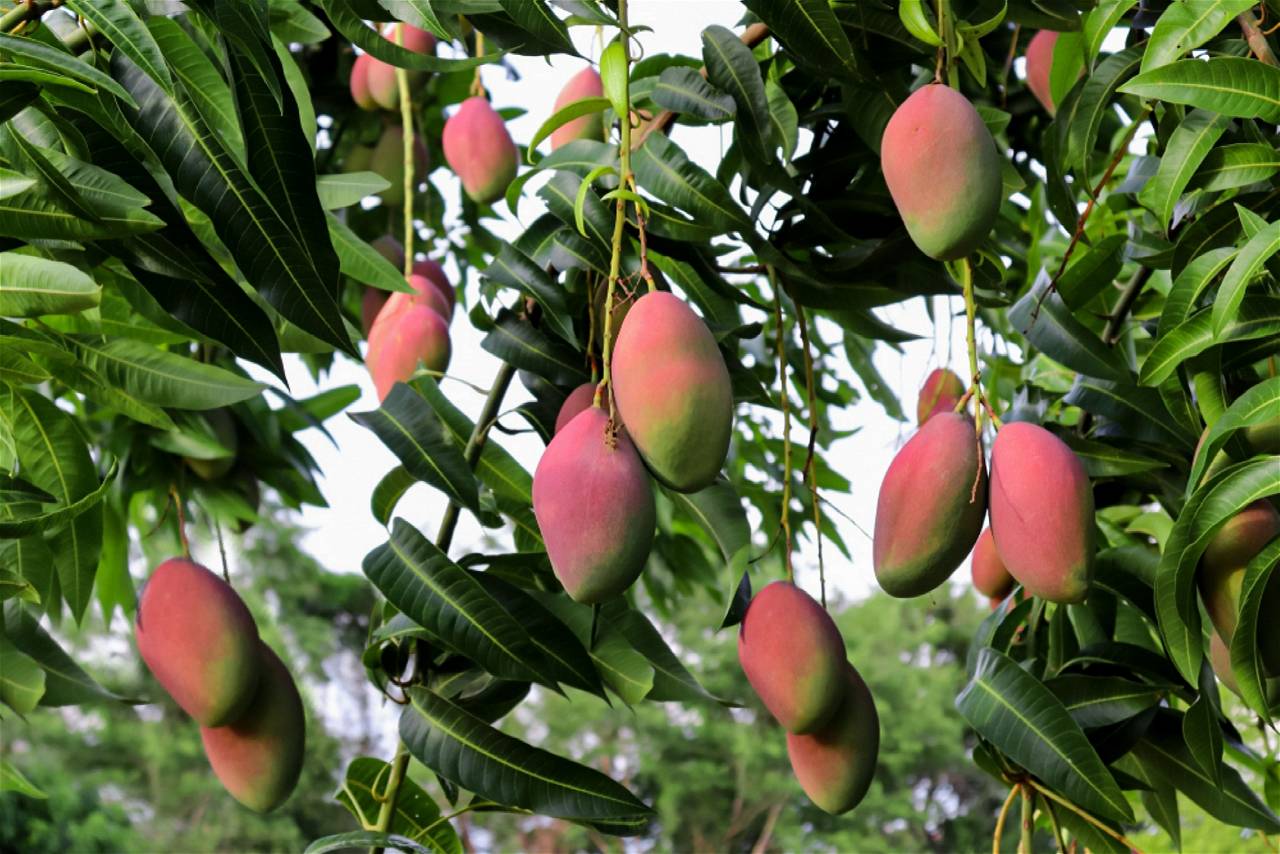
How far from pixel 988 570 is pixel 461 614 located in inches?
17.3

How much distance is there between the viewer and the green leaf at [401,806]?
27.8 inches

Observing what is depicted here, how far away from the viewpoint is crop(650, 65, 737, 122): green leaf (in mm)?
636

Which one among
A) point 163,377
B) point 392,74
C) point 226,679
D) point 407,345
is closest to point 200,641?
point 226,679

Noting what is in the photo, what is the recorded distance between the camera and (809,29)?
21.2 inches

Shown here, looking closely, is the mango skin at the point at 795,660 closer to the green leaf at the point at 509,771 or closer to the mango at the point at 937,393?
the green leaf at the point at 509,771

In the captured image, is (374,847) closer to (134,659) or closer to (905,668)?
(134,659)

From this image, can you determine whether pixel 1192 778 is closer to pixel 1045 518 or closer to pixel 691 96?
pixel 1045 518

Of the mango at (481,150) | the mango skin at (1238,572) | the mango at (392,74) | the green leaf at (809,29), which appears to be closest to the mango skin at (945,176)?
the green leaf at (809,29)

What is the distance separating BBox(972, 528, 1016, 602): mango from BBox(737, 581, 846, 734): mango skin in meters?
0.34

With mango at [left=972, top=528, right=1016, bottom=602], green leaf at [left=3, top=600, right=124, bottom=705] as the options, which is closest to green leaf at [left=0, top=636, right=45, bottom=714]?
green leaf at [left=3, top=600, right=124, bottom=705]

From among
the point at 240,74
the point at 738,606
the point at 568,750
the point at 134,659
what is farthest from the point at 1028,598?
the point at 568,750

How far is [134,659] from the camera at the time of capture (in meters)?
7.19

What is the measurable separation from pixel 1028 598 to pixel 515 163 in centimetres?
47

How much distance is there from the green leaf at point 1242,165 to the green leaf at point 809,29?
0.17 meters
